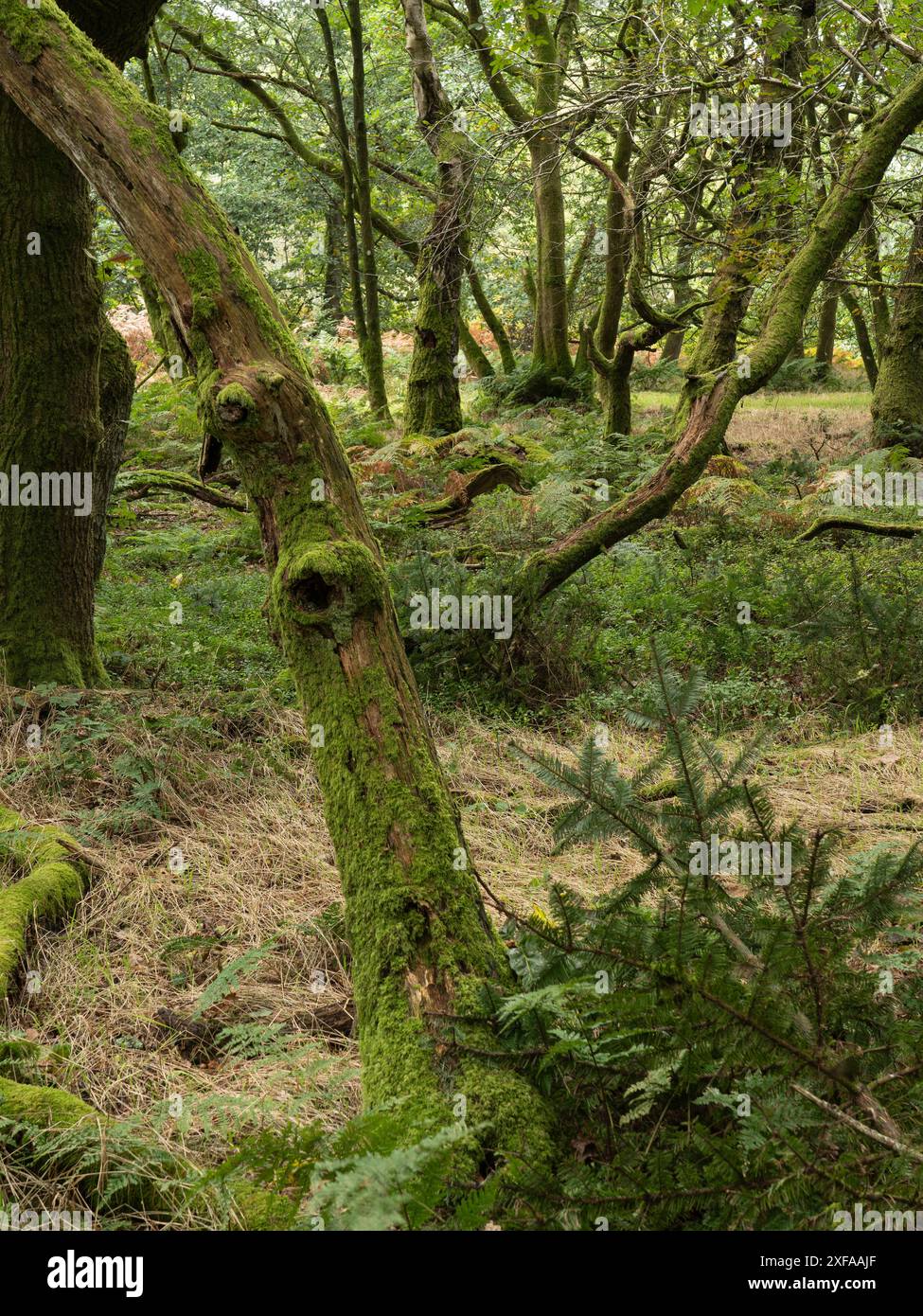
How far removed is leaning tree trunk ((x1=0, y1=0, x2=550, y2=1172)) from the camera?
2.45 metres

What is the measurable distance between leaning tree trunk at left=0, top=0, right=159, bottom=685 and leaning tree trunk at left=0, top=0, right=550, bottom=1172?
1.32 m

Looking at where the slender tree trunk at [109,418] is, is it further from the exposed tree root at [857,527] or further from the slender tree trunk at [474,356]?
the slender tree trunk at [474,356]

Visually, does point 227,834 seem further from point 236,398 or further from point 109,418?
point 109,418

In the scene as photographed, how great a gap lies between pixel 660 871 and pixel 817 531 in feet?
20.9

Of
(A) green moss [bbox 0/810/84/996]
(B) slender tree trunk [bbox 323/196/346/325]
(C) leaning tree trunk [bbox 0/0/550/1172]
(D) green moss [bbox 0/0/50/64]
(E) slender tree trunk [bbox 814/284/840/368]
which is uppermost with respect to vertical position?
(B) slender tree trunk [bbox 323/196/346/325]

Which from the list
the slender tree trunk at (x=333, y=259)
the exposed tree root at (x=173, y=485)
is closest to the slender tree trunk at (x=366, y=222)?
the exposed tree root at (x=173, y=485)

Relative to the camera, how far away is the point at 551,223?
1537 centimetres

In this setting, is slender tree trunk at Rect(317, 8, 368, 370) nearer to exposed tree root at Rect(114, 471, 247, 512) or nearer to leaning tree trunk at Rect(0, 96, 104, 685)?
exposed tree root at Rect(114, 471, 247, 512)

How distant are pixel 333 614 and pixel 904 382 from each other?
11506mm

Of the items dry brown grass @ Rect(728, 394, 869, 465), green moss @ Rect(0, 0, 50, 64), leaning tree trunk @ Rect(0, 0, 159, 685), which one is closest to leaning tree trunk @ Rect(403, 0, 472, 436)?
dry brown grass @ Rect(728, 394, 869, 465)

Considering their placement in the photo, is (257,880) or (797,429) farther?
(797,429)

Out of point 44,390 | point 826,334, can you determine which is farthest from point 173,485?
point 826,334

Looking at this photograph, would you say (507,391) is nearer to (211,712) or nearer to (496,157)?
(496,157)

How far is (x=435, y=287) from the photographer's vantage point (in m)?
12.4
